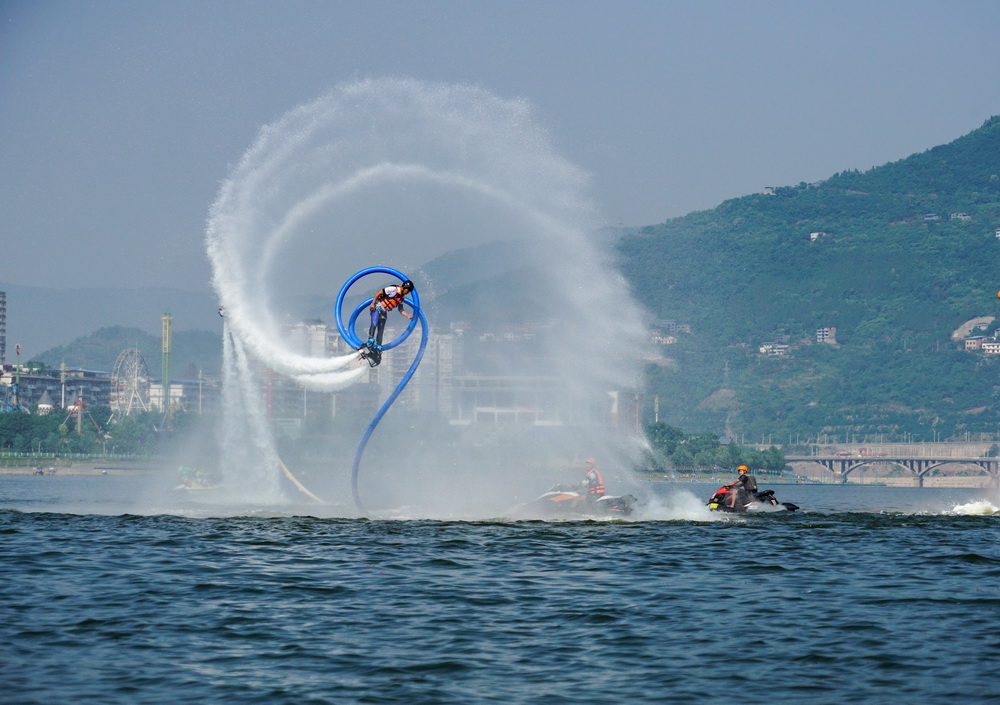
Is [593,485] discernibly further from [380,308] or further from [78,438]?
[78,438]

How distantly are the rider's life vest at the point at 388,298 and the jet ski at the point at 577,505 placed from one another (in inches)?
424

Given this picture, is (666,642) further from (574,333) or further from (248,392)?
(574,333)

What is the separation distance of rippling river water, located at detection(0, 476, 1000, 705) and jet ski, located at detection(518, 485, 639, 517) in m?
7.99

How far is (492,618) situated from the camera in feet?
73.6

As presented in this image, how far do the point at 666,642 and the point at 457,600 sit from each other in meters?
5.44

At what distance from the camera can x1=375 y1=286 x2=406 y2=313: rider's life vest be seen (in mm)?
40469

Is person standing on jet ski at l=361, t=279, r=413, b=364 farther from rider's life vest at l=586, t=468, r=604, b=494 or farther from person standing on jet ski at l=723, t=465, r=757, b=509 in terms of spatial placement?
person standing on jet ski at l=723, t=465, r=757, b=509

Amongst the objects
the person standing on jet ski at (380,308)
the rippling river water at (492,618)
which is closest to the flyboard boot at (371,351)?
the person standing on jet ski at (380,308)

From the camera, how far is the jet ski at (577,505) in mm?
46000

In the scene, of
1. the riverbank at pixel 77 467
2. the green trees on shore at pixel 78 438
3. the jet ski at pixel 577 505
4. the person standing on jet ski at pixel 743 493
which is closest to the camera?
the jet ski at pixel 577 505

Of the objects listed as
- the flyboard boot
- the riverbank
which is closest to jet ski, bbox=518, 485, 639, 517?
the flyboard boot

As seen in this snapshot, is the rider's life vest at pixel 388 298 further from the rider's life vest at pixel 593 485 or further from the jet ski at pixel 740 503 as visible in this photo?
the jet ski at pixel 740 503

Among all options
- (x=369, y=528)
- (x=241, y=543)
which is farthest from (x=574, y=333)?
(x=241, y=543)

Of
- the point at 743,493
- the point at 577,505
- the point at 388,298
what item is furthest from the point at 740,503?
the point at 388,298
